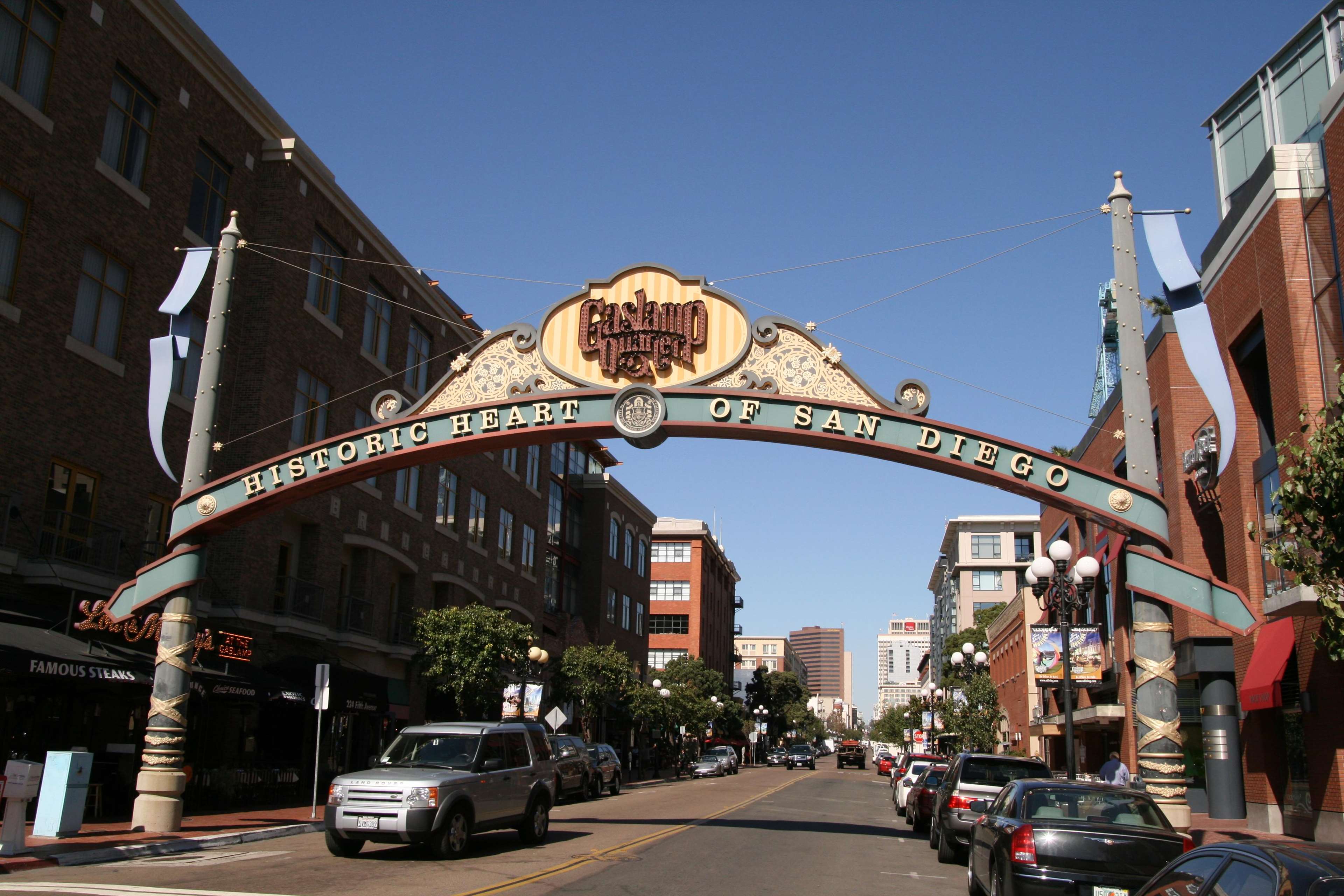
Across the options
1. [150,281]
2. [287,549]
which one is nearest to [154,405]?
[150,281]

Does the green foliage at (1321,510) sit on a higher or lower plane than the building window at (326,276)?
lower

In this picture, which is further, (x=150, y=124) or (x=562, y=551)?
(x=562, y=551)

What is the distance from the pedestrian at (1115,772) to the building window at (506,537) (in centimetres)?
3121

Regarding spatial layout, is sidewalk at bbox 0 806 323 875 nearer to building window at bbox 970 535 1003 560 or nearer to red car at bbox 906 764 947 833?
red car at bbox 906 764 947 833

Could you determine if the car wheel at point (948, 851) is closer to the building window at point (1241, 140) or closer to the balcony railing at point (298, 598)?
the balcony railing at point (298, 598)

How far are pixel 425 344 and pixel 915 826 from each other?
2490cm

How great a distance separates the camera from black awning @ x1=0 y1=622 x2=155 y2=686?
1717 cm

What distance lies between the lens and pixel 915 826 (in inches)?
916

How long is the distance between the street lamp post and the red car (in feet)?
10.1

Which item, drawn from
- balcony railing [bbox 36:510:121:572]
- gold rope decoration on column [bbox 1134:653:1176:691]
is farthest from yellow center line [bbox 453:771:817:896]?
balcony railing [bbox 36:510:121:572]

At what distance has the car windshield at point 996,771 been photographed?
1691 centimetres

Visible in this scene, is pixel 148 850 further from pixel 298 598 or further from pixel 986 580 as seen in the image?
pixel 986 580

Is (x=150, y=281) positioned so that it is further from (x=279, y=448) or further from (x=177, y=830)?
(x=177, y=830)

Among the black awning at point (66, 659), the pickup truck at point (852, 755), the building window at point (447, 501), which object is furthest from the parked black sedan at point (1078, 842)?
the pickup truck at point (852, 755)
